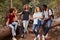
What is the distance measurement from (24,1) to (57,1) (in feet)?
13.5

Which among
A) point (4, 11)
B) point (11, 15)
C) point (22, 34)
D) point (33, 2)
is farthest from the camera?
point (33, 2)

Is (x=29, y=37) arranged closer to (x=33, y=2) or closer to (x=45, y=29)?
(x=45, y=29)

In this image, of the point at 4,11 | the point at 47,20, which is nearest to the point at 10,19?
the point at 47,20

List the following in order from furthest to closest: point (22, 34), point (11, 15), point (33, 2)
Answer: point (33, 2)
point (22, 34)
point (11, 15)

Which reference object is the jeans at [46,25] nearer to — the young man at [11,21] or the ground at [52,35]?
the ground at [52,35]

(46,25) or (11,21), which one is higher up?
(11,21)

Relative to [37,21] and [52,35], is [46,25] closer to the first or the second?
[37,21]

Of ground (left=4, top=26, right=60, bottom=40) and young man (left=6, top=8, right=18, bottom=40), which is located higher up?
young man (left=6, top=8, right=18, bottom=40)

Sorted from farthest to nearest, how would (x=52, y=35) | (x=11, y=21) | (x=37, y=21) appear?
(x=52, y=35), (x=11, y=21), (x=37, y=21)

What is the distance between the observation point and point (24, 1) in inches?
712

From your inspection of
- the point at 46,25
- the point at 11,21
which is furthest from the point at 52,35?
the point at 11,21

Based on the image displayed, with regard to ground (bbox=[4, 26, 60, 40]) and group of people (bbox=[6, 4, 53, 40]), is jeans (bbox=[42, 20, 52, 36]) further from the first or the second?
ground (bbox=[4, 26, 60, 40])

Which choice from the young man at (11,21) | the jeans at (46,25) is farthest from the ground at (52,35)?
the young man at (11,21)

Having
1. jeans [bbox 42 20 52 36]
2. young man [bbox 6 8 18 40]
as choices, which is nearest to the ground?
jeans [bbox 42 20 52 36]
